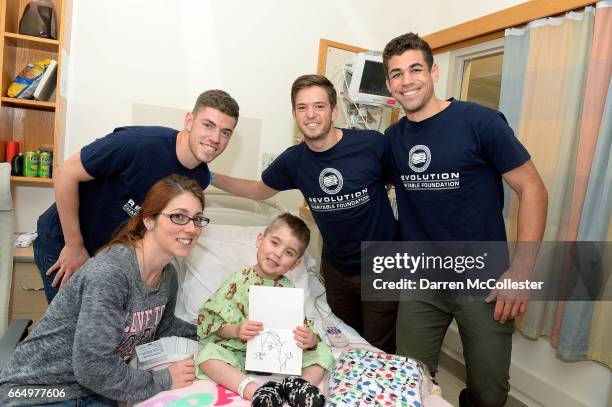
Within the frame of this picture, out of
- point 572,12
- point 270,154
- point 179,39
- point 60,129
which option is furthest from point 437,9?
point 60,129

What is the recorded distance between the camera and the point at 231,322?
1.78 m

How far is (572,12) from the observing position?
249cm

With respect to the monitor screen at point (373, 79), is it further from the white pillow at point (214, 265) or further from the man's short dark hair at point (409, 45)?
the white pillow at point (214, 265)

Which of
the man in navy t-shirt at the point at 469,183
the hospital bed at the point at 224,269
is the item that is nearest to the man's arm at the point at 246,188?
the hospital bed at the point at 224,269

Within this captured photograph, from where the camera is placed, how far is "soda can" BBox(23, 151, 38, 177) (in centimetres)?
264

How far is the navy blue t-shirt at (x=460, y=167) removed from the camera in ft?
6.04

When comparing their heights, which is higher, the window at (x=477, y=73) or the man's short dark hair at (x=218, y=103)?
the window at (x=477, y=73)

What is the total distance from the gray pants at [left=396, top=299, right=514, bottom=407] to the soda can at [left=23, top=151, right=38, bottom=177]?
2369mm

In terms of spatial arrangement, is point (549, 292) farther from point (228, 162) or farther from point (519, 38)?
point (228, 162)

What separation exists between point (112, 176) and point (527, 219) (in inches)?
73.3

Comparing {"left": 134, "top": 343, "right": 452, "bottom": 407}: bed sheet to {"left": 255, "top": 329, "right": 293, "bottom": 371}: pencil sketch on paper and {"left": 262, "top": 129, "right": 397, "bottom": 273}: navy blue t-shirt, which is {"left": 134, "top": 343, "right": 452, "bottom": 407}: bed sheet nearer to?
{"left": 255, "top": 329, "right": 293, "bottom": 371}: pencil sketch on paper

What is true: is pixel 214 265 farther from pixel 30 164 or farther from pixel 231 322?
pixel 30 164

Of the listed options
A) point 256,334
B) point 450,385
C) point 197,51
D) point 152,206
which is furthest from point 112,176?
point 450,385

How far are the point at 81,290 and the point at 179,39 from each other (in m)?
2.18
